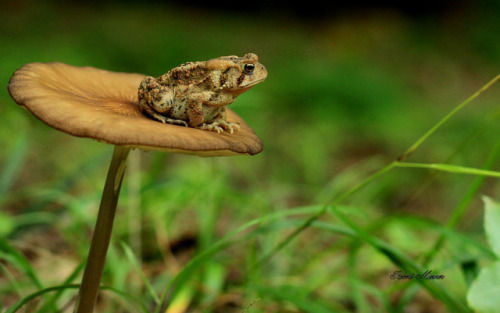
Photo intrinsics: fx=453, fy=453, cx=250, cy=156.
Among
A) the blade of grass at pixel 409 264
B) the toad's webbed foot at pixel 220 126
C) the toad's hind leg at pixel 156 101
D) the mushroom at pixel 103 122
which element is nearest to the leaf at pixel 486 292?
the blade of grass at pixel 409 264

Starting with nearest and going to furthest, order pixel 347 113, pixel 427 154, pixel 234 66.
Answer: pixel 234 66, pixel 427 154, pixel 347 113

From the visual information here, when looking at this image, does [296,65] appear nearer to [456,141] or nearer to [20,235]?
[456,141]

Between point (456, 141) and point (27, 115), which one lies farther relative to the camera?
point (456, 141)

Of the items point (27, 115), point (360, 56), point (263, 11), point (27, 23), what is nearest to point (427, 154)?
point (360, 56)

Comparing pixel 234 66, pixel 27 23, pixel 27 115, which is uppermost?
pixel 27 23

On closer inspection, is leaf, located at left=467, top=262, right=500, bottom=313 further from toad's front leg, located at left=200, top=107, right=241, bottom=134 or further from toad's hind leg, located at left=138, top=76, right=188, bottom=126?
toad's hind leg, located at left=138, top=76, right=188, bottom=126

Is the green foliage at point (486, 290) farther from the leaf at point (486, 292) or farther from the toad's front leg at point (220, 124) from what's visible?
the toad's front leg at point (220, 124)
